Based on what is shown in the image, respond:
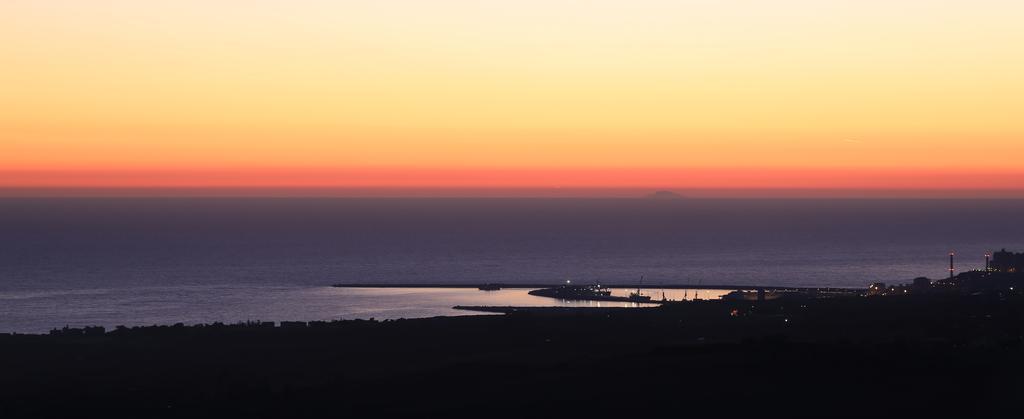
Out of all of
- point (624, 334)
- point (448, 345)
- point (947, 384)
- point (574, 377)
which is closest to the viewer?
point (947, 384)

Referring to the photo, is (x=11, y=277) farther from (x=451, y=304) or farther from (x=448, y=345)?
(x=448, y=345)

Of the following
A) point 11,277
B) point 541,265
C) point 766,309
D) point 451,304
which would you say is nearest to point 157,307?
point 451,304

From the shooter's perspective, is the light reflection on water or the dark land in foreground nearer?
the dark land in foreground

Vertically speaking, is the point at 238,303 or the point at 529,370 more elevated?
the point at 238,303

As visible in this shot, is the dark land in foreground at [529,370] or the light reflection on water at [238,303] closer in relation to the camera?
the dark land in foreground at [529,370]
